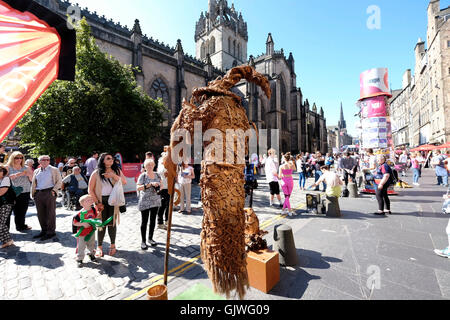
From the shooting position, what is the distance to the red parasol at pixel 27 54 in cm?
170

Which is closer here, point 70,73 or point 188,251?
point 70,73

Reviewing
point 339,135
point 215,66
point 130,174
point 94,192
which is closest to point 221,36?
point 215,66

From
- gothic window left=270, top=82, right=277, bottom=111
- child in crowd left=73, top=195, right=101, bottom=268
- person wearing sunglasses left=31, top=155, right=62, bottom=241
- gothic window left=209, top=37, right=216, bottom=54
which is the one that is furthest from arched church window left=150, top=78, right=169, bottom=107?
gothic window left=209, top=37, right=216, bottom=54

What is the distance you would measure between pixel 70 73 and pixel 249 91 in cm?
2997

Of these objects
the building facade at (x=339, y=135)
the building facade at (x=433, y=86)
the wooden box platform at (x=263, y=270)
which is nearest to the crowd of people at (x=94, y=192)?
the wooden box platform at (x=263, y=270)

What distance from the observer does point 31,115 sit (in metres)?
9.48

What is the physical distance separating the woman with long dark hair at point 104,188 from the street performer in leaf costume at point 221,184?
8.48 ft

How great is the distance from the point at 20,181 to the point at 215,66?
135 ft

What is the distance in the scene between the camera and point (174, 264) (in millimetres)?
3373

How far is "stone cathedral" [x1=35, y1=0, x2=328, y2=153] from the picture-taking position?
19781mm

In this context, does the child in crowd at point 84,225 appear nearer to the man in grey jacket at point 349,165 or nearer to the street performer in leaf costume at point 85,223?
the street performer in leaf costume at point 85,223

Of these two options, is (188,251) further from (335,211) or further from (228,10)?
(228,10)

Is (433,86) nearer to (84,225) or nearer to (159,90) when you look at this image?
(159,90)

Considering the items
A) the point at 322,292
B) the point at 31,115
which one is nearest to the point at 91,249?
the point at 322,292
